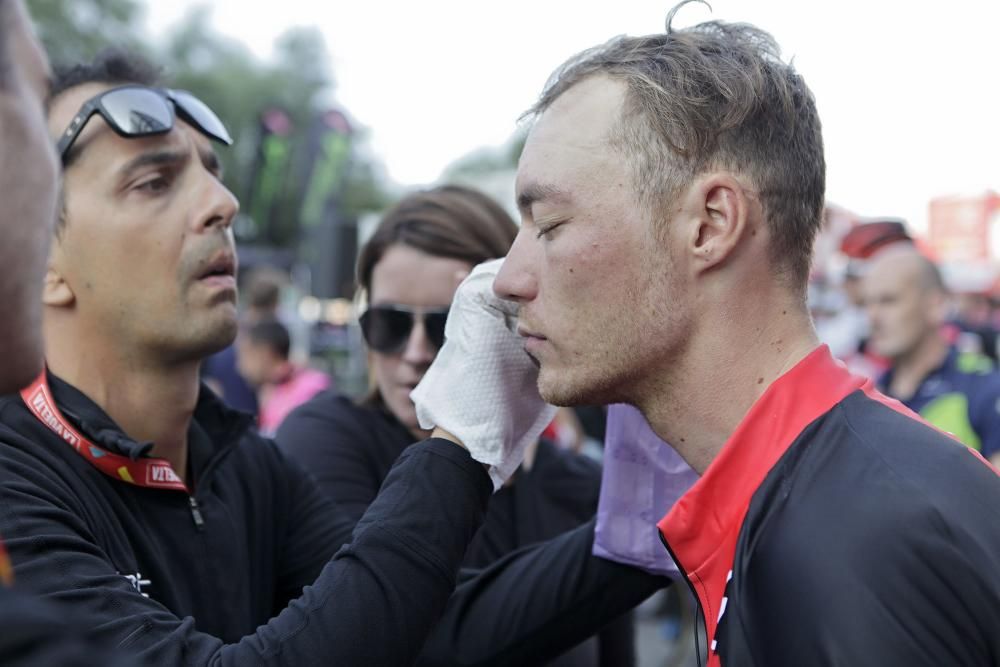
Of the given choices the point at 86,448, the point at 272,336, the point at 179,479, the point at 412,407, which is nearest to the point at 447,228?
the point at 412,407

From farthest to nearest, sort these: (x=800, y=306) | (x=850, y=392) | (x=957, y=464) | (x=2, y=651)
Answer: (x=800, y=306), (x=850, y=392), (x=957, y=464), (x=2, y=651)

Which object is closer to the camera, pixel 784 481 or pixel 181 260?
pixel 784 481

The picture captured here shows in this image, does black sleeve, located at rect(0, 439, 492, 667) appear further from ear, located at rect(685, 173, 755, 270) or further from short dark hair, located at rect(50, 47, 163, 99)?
short dark hair, located at rect(50, 47, 163, 99)

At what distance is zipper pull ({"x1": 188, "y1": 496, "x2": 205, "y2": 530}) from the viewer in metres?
1.92

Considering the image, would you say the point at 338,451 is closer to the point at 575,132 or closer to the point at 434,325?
the point at 434,325

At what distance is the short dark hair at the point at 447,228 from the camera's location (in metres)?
2.68

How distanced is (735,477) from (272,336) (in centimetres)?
572

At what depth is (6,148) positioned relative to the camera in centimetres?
96

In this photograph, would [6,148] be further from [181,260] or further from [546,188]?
[181,260]

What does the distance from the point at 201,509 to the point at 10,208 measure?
112 cm

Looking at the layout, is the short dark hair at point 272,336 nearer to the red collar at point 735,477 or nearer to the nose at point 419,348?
the nose at point 419,348

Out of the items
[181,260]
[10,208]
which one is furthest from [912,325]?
[10,208]

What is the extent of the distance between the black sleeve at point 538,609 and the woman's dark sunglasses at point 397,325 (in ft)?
2.49

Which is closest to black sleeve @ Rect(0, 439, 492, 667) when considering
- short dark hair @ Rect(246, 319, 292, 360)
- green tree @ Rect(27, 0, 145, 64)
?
short dark hair @ Rect(246, 319, 292, 360)
